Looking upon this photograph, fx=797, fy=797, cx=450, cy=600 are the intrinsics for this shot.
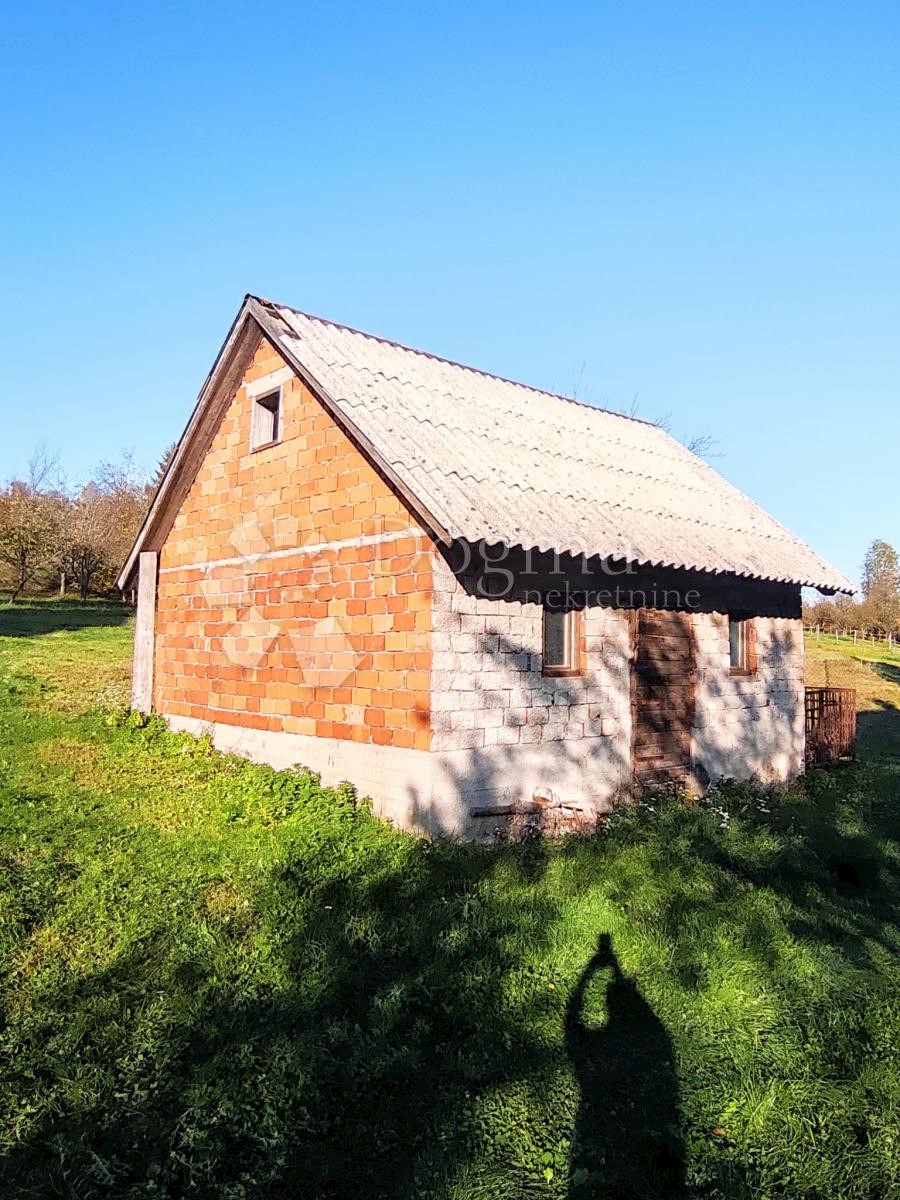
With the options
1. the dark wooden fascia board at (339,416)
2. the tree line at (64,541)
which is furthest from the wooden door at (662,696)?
the tree line at (64,541)

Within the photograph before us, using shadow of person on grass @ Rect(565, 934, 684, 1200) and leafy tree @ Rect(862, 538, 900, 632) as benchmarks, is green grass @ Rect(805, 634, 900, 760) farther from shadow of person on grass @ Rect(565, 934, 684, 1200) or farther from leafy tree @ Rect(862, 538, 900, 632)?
shadow of person on grass @ Rect(565, 934, 684, 1200)

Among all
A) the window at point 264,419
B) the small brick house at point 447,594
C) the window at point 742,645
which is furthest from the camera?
the window at point 742,645

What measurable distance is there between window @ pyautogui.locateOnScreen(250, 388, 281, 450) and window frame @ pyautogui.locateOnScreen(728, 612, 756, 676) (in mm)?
6996

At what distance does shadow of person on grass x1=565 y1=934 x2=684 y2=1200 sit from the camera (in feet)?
12.5

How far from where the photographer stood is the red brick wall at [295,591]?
800 cm

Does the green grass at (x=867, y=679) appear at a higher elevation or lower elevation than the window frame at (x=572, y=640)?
lower

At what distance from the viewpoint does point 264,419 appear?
34.4 feet

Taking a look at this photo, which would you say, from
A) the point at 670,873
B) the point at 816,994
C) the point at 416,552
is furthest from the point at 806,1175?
the point at 416,552

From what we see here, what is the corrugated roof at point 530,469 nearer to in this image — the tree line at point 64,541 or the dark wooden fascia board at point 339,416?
the dark wooden fascia board at point 339,416

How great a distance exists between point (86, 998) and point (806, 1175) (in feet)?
14.1

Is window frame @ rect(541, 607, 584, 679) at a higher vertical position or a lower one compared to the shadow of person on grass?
higher

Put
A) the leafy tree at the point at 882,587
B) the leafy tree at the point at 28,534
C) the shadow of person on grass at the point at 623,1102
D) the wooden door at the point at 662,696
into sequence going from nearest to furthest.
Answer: the shadow of person on grass at the point at 623,1102
the wooden door at the point at 662,696
the leafy tree at the point at 28,534
the leafy tree at the point at 882,587

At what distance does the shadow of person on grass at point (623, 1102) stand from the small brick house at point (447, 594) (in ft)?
9.08

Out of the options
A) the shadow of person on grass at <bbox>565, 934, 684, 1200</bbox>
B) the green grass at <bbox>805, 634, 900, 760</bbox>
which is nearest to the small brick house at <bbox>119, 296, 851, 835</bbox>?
the shadow of person on grass at <bbox>565, 934, 684, 1200</bbox>
